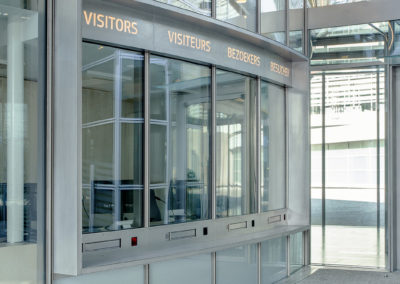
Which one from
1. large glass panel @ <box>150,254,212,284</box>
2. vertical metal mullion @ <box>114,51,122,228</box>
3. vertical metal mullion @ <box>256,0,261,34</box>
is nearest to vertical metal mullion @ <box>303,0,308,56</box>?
vertical metal mullion @ <box>256,0,261,34</box>

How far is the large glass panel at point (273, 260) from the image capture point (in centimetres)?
806

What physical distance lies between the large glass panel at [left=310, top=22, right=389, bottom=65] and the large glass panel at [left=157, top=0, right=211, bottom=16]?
10.4 ft

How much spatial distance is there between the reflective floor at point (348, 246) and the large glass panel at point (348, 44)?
9.31 ft

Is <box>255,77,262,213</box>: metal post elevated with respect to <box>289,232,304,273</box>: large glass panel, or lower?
elevated

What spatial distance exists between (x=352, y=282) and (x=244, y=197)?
223 cm

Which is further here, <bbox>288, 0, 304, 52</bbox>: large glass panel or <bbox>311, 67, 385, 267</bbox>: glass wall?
<bbox>311, 67, 385, 267</bbox>: glass wall

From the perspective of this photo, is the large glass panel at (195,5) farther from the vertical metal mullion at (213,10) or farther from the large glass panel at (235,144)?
the large glass panel at (235,144)

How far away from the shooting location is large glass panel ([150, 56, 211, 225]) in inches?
241

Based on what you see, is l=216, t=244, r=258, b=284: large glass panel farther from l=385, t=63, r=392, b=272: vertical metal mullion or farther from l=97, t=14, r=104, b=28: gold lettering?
l=97, t=14, r=104, b=28: gold lettering

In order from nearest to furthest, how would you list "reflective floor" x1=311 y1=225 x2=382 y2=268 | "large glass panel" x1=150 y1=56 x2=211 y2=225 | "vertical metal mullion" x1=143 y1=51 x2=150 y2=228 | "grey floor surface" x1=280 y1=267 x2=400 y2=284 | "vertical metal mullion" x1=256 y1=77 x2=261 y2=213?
"vertical metal mullion" x1=143 y1=51 x2=150 y2=228
"large glass panel" x1=150 y1=56 x2=211 y2=225
"vertical metal mullion" x1=256 y1=77 x2=261 y2=213
"grey floor surface" x1=280 y1=267 x2=400 y2=284
"reflective floor" x1=311 y1=225 x2=382 y2=268

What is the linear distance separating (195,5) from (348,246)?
512 cm

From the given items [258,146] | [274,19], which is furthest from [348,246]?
[274,19]

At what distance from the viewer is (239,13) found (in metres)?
7.53

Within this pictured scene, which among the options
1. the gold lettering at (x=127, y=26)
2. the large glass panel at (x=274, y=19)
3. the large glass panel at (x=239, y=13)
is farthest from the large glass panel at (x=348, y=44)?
the gold lettering at (x=127, y=26)
